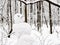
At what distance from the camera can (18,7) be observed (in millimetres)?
24531

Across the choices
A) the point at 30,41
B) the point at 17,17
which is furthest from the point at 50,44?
the point at 17,17

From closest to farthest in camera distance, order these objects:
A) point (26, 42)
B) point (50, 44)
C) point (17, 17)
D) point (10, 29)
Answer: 1. point (26, 42)
2. point (50, 44)
3. point (17, 17)
4. point (10, 29)

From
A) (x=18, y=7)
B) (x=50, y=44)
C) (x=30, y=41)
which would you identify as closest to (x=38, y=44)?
(x=50, y=44)

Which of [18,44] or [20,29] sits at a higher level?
[20,29]

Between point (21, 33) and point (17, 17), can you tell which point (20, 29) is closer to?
point (21, 33)

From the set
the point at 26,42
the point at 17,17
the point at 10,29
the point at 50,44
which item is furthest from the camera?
the point at 10,29

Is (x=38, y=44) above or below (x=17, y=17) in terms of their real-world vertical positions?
below

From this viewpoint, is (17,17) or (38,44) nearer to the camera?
(38,44)

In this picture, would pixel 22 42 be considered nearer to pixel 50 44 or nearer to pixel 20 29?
pixel 20 29

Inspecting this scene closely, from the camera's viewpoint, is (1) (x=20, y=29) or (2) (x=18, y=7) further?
(2) (x=18, y=7)

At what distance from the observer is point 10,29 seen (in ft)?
27.1

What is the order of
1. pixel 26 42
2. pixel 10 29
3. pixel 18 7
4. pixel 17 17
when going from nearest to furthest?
pixel 26 42, pixel 17 17, pixel 10 29, pixel 18 7

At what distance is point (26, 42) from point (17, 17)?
9.56 feet

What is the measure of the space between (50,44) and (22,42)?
1222 mm
